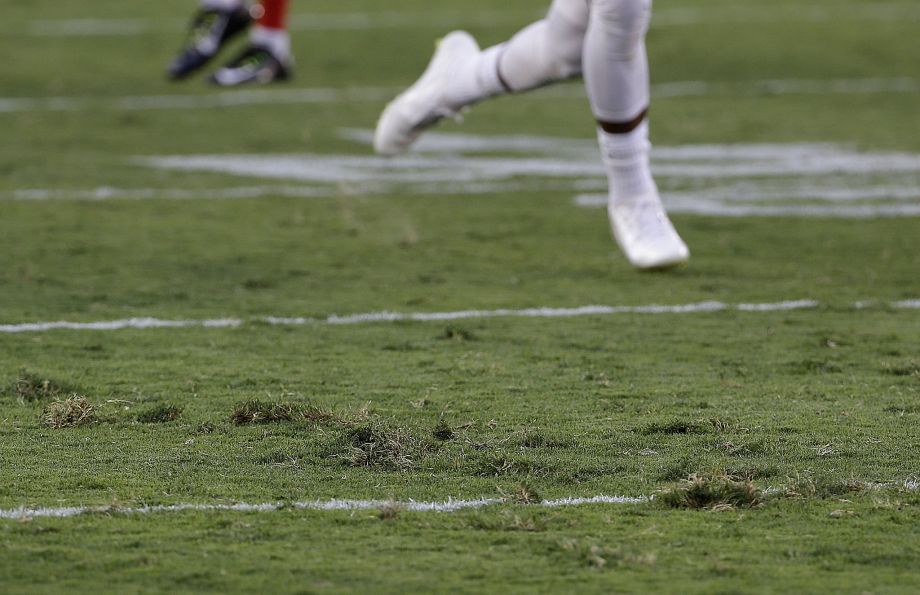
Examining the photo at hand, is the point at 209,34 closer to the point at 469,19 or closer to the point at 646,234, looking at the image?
the point at 469,19

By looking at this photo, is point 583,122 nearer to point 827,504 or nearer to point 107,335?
point 107,335

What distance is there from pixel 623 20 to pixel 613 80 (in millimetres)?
224

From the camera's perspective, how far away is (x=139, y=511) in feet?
10.1

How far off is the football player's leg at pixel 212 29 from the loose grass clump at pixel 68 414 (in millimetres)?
7004

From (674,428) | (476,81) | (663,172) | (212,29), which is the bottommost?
(663,172)

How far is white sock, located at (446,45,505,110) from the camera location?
562 centimetres

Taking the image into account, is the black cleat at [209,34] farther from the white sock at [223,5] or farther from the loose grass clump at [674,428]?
the loose grass clump at [674,428]

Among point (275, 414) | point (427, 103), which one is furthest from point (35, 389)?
point (427, 103)

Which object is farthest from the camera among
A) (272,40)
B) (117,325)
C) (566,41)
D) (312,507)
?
(272,40)

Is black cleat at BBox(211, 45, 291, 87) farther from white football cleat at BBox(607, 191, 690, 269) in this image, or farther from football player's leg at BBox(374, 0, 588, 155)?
white football cleat at BBox(607, 191, 690, 269)

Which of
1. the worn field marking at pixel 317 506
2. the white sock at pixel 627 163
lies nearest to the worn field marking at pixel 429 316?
the white sock at pixel 627 163

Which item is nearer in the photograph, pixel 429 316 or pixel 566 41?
pixel 429 316

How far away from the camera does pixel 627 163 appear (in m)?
5.18

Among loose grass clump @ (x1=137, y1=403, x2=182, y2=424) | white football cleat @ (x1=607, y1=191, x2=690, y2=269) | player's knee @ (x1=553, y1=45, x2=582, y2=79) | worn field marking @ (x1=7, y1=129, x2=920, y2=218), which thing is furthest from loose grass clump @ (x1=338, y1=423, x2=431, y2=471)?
worn field marking @ (x1=7, y1=129, x2=920, y2=218)
